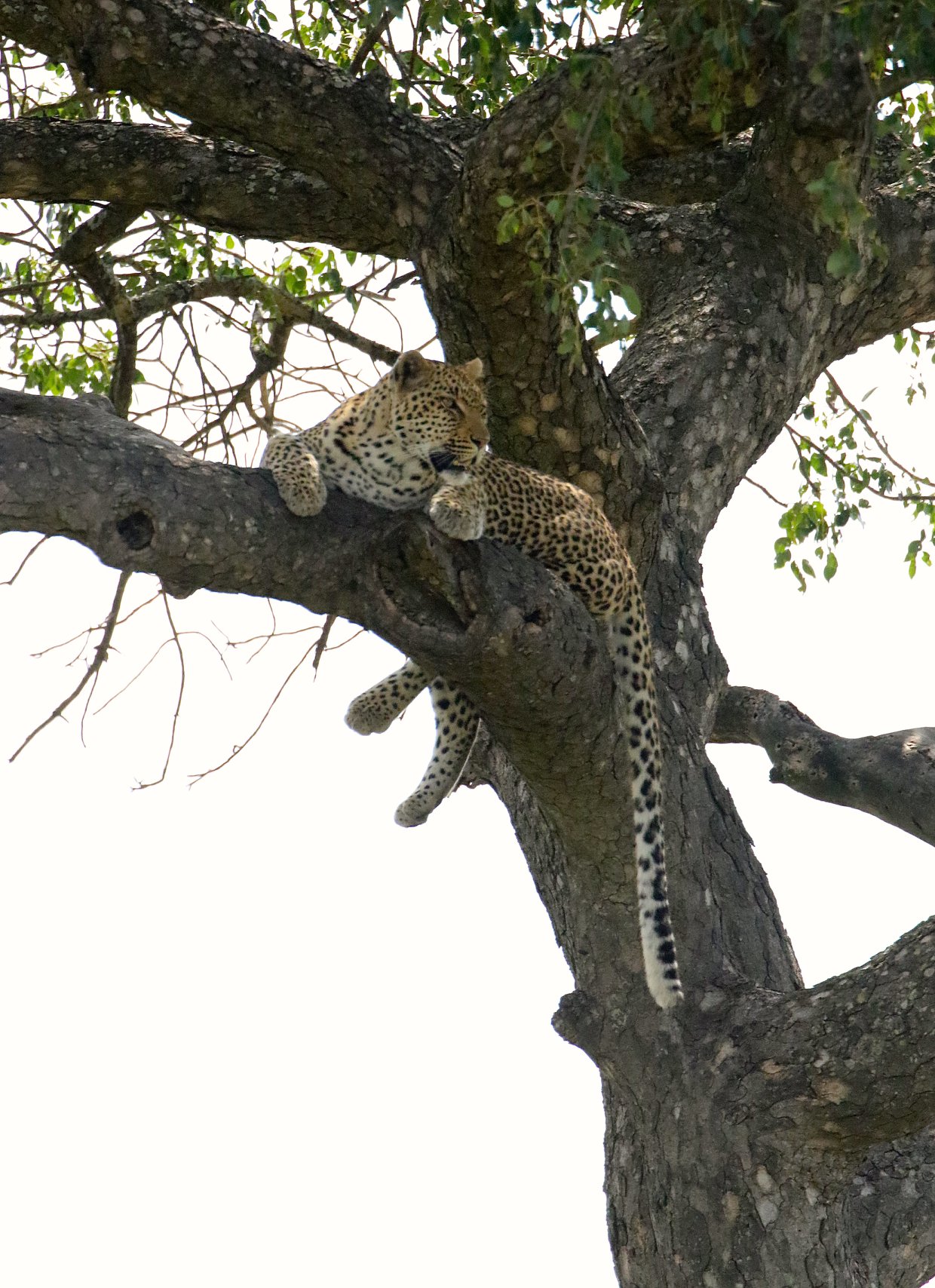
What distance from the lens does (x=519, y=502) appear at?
16.9 ft

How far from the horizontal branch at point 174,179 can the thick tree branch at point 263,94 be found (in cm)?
36

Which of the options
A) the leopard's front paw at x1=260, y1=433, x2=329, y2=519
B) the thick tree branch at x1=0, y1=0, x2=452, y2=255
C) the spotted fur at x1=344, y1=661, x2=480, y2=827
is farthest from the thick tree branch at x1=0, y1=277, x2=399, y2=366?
the leopard's front paw at x1=260, y1=433, x2=329, y2=519

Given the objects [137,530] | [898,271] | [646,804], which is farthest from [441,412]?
[898,271]

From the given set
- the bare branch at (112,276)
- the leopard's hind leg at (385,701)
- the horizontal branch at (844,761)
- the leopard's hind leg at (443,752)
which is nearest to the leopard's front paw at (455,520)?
the leopard's hind leg at (385,701)

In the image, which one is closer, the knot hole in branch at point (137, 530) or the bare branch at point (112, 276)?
the knot hole in branch at point (137, 530)

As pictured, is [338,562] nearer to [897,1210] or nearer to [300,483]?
[300,483]

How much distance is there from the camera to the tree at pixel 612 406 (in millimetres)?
4043

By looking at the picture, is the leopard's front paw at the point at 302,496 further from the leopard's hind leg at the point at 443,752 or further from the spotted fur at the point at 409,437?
the leopard's hind leg at the point at 443,752

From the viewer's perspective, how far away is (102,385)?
8461mm

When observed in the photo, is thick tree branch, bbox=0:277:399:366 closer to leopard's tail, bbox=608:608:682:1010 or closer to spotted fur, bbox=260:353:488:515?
spotted fur, bbox=260:353:488:515

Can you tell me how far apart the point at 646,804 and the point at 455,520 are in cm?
127

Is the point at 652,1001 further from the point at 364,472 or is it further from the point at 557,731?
the point at 364,472

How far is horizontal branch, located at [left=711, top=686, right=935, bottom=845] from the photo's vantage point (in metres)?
5.95

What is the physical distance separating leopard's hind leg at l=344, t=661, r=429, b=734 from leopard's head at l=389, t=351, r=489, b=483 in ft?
3.11
